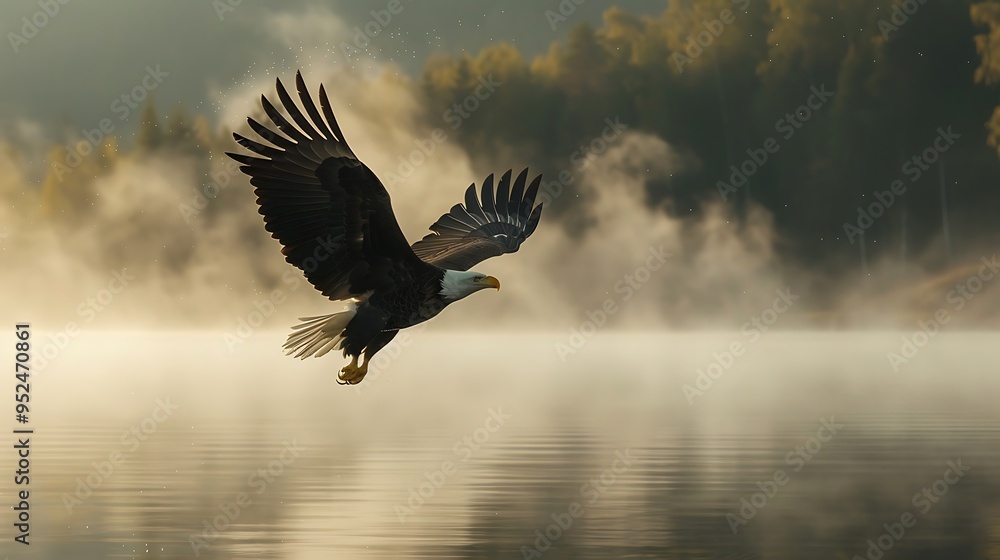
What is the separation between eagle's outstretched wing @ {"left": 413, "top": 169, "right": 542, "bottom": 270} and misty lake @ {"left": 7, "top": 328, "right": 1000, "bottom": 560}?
1.72 metres

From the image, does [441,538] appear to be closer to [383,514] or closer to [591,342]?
[383,514]

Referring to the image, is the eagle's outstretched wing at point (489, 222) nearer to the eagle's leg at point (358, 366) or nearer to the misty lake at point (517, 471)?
the eagle's leg at point (358, 366)

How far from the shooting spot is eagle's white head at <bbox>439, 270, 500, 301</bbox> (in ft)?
27.7

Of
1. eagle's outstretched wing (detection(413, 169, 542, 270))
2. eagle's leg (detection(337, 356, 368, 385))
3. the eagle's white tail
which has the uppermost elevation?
eagle's outstretched wing (detection(413, 169, 542, 270))

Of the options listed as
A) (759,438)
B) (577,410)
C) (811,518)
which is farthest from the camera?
(577,410)

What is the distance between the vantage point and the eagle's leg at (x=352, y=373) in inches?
Result: 348

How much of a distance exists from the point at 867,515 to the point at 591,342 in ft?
109

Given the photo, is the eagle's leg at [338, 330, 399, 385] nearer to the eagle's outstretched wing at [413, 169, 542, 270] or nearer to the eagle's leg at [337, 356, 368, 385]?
the eagle's leg at [337, 356, 368, 385]

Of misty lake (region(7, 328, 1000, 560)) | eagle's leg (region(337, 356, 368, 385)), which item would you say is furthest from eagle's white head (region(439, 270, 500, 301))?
misty lake (region(7, 328, 1000, 560))

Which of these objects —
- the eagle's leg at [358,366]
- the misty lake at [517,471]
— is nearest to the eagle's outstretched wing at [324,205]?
the eagle's leg at [358,366]

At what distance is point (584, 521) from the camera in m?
8.84

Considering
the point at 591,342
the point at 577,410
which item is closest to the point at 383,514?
the point at 577,410

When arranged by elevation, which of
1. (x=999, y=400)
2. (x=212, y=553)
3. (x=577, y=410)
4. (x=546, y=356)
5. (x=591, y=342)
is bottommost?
(x=212, y=553)

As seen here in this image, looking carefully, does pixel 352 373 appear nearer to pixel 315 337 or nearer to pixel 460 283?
pixel 315 337
